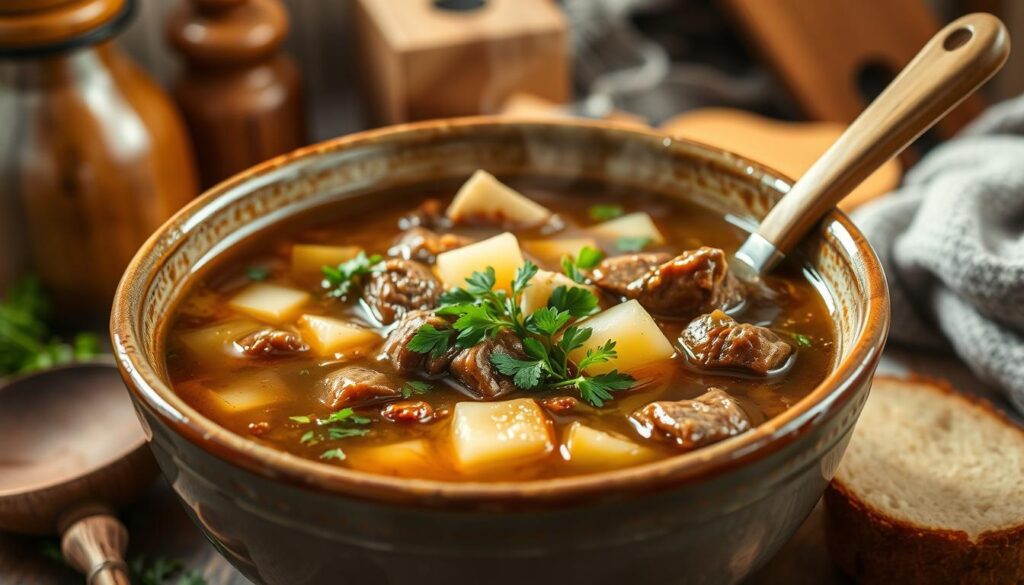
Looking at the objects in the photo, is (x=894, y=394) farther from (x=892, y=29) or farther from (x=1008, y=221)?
(x=892, y=29)

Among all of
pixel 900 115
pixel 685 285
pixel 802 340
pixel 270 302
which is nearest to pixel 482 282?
pixel 685 285

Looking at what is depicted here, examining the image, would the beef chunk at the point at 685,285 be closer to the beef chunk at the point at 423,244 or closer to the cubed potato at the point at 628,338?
the cubed potato at the point at 628,338

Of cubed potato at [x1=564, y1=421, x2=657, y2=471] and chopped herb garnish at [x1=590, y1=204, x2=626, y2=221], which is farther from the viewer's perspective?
chopped herb garnish at [x1=590, y1=204, x2=626, y2=221]

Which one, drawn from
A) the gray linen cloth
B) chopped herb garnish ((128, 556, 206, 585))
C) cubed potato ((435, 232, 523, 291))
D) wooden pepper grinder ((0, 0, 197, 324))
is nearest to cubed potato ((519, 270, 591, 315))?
cubed potato ((435, 232, 523, 291))

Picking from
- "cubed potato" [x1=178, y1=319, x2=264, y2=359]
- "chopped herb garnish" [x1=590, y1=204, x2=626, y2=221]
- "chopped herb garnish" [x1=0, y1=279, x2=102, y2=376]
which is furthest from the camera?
"chopped herb garnish" [x1=0, y1=279, x2=102, y2=376]

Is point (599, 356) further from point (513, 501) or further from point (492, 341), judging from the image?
point (513, 501)

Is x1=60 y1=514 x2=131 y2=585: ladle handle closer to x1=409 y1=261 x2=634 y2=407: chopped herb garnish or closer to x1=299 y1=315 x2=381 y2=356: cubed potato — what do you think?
x1=299 y1=315 x2=381 y2=356: cubed potato
